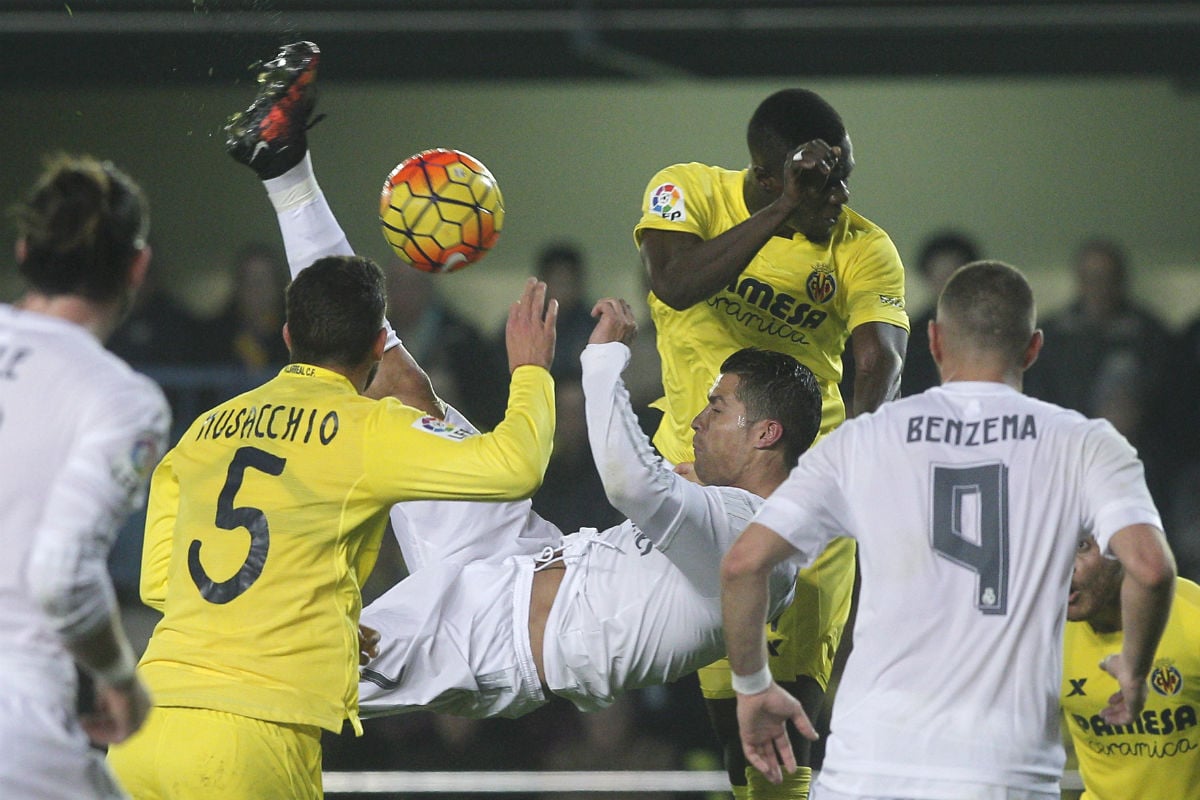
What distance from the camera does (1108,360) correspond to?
363 inches

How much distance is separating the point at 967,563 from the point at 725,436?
55.4 inches

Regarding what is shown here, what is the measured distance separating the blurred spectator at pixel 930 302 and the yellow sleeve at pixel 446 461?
4.92 metres

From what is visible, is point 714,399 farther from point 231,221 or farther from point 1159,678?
point 231,221

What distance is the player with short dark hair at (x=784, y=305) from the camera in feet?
17.1

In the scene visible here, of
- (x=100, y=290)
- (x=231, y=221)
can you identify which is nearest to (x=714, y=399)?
(x=100, y=290)

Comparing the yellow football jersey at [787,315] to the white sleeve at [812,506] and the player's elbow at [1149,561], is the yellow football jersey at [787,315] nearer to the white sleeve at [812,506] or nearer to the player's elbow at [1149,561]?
the white sleeve at [812,506]

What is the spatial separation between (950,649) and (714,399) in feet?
4.94

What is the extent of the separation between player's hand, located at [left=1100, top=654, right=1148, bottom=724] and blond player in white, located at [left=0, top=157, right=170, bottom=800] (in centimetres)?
206

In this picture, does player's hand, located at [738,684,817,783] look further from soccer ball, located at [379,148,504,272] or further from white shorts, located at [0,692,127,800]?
soccer ball, located at [379,148,504,272]

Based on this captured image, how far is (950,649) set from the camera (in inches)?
138

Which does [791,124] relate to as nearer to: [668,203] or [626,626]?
[668,203]

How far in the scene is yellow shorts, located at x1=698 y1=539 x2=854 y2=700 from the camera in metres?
5.39

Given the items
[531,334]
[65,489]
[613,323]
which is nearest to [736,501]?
[613,323]

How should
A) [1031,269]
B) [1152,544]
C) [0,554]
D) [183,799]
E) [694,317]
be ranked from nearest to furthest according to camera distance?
[0,554], [1152,544], [183,799], [694,317], [1031,269]
